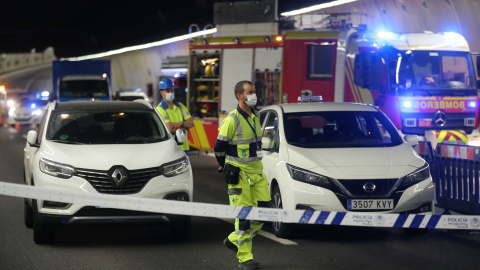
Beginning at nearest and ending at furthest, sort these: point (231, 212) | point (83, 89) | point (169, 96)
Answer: point (231, 212) → point (169, 96) → point (83, 89)

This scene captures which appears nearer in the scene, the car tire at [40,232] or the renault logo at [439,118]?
the car tire at [40,232]

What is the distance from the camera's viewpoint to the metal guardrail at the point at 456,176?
1105cm

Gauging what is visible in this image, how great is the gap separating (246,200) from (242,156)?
402 mm

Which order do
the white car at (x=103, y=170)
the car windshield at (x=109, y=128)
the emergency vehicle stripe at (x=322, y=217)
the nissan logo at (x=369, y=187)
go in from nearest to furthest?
the emergency vehicle stripe at (x=322, y=217) < the white car at (x=103, y=170) < the nissan logo at (x=369, y=187) < the car windshield at (x=109, y=128)

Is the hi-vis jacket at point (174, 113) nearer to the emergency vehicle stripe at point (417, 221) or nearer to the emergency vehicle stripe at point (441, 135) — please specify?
the emergency vehicle stripe at point (417, 221)

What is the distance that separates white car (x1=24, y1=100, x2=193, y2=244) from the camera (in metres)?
9.38

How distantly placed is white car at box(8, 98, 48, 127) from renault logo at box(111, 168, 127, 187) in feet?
120

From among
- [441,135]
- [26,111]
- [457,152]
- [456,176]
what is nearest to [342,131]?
[457,152]

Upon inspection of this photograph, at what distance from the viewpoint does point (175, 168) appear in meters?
9.82

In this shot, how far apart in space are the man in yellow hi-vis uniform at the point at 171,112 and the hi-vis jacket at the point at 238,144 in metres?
4.16

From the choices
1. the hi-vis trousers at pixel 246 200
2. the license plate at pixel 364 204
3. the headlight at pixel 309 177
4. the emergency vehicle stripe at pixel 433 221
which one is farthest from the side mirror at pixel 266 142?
the emergency vehicle stripe at pixel 433 221

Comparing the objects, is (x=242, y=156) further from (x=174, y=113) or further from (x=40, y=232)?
(x=174, y=113)

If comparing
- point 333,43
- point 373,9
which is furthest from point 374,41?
point 373,9

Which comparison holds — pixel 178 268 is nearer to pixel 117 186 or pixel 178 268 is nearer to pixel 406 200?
pixel 117 186
